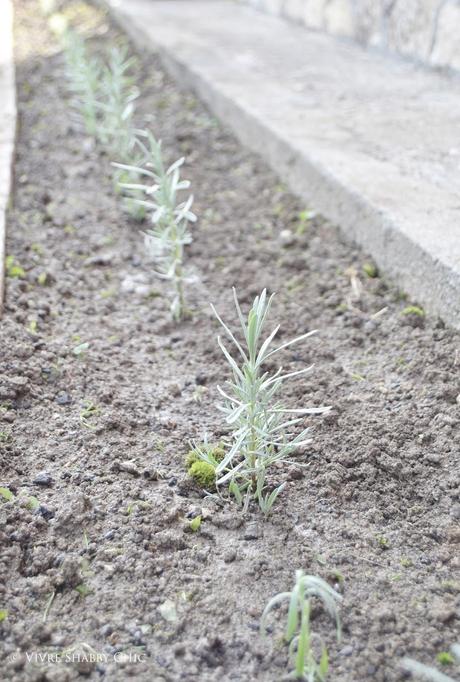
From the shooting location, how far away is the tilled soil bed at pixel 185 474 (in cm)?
134

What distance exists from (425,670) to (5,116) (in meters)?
3.59

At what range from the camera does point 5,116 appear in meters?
3.94

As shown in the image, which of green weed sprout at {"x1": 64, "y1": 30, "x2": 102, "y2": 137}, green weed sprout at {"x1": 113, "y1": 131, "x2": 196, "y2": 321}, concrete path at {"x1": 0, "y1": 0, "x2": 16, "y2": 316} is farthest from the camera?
green weed sprout at {"x1": 64, "y1": 30, "x2": 102, "y2": 137}

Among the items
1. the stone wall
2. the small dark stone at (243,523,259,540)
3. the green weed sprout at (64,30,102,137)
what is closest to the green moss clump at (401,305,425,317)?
the small dark stone at (243,523,259,540)

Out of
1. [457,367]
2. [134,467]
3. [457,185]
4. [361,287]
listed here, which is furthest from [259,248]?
[134,467]

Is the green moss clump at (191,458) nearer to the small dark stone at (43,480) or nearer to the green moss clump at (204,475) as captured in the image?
the green moss clump at (204,475)

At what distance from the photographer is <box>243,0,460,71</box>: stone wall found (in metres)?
3.81

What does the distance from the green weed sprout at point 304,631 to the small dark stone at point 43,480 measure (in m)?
0.59

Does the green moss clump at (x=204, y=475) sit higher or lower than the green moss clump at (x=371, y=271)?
lower

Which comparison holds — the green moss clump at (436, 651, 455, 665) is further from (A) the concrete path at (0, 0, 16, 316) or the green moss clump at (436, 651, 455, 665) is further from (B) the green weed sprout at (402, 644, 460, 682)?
(A) the concrete path at (0, 0, 16, 316)

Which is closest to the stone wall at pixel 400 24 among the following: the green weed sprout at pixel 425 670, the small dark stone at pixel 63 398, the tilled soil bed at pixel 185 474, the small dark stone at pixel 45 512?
the tilled soil bed at pixel 185 474

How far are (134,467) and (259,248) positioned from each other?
4.09 ft

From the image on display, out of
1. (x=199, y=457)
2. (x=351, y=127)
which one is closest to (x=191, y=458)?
(x=199, y=457)

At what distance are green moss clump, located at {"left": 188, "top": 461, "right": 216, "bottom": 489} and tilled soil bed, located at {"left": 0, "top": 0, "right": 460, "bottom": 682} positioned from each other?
0.10 feet
